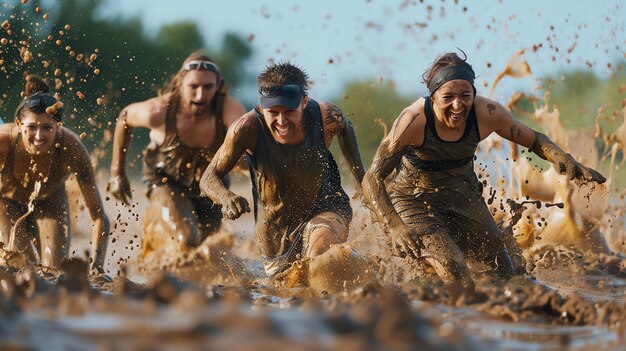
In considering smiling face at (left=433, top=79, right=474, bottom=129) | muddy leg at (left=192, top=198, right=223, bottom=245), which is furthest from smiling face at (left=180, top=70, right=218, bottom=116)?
smiling face at (left=433, top=79, right=474, bottom=129)

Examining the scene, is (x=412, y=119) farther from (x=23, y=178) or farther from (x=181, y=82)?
(x=23, y=178)

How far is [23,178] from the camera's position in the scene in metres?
8.75

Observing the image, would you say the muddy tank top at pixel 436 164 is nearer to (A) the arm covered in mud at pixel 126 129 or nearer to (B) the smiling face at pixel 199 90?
(B) the smiling face at pixel 199 90

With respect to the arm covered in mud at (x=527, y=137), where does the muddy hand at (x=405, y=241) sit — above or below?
below

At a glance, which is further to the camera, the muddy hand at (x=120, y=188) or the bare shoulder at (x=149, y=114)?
the bare shoulder at (x=149, y=114)

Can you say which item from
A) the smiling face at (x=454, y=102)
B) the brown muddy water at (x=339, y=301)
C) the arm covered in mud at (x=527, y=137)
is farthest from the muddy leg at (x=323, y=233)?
the arm covered in mud at (x=527, y=137)

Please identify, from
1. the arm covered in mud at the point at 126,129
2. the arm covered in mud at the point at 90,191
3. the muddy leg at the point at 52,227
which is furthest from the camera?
the arm covered in mud at the point at 126,129

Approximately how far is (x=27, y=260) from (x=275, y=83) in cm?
251

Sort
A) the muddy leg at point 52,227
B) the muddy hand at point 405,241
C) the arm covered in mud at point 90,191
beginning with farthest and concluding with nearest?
1. the muddy leg at point 52,227
2. the arm covered in mud at point 90,191
3. the muddy hand at point 405,241

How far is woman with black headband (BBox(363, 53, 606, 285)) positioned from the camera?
700 cm

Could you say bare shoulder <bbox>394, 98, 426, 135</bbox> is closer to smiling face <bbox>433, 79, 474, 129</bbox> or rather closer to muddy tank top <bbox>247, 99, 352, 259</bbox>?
smiling face <bbox>433, 79, 474, 129</bbox>

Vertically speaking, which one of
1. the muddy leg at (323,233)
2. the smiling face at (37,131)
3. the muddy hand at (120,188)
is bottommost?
the muddy leg at (323,233)

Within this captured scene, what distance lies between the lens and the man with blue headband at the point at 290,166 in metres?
7.44

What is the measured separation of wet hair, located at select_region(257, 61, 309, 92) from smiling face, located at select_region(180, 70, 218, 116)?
4.65 ft
